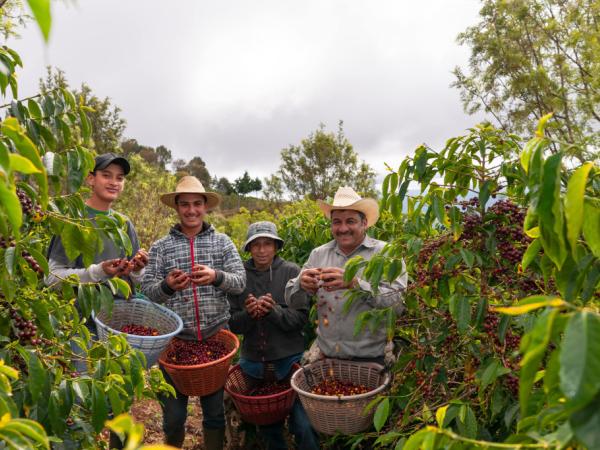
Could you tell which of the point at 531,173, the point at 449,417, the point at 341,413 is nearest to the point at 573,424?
the point at 531,173

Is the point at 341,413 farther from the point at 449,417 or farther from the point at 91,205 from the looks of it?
the point at 91,205

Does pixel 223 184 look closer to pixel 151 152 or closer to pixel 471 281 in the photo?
pixel 151 152

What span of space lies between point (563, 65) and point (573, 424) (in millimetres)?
15378

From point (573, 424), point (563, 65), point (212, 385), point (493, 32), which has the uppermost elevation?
point (493, 32)

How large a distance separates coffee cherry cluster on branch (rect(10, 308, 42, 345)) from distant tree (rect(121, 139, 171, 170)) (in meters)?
22.8

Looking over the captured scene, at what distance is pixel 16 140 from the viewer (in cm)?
73

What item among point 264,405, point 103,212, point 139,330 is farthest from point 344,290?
point 103,212

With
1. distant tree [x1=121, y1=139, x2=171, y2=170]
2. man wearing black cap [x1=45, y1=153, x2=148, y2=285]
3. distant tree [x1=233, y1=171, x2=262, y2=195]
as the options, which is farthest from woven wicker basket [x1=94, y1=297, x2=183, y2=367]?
distant tree [x1=233, y1=171, x2=262, y2=195]

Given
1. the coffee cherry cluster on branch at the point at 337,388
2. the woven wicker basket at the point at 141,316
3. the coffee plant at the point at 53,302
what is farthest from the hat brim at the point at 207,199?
the coffee plant at the point at 53,302

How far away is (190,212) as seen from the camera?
2.95 m

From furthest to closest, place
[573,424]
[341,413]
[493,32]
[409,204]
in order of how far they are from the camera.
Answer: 1. [493,32]
2. [341,413]
3. [409,204]
4. [573,424]

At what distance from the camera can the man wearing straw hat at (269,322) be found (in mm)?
2842

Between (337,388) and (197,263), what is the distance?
1139 mm

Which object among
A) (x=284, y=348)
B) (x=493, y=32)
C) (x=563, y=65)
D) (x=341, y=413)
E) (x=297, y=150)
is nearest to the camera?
(x=341, y=413)
